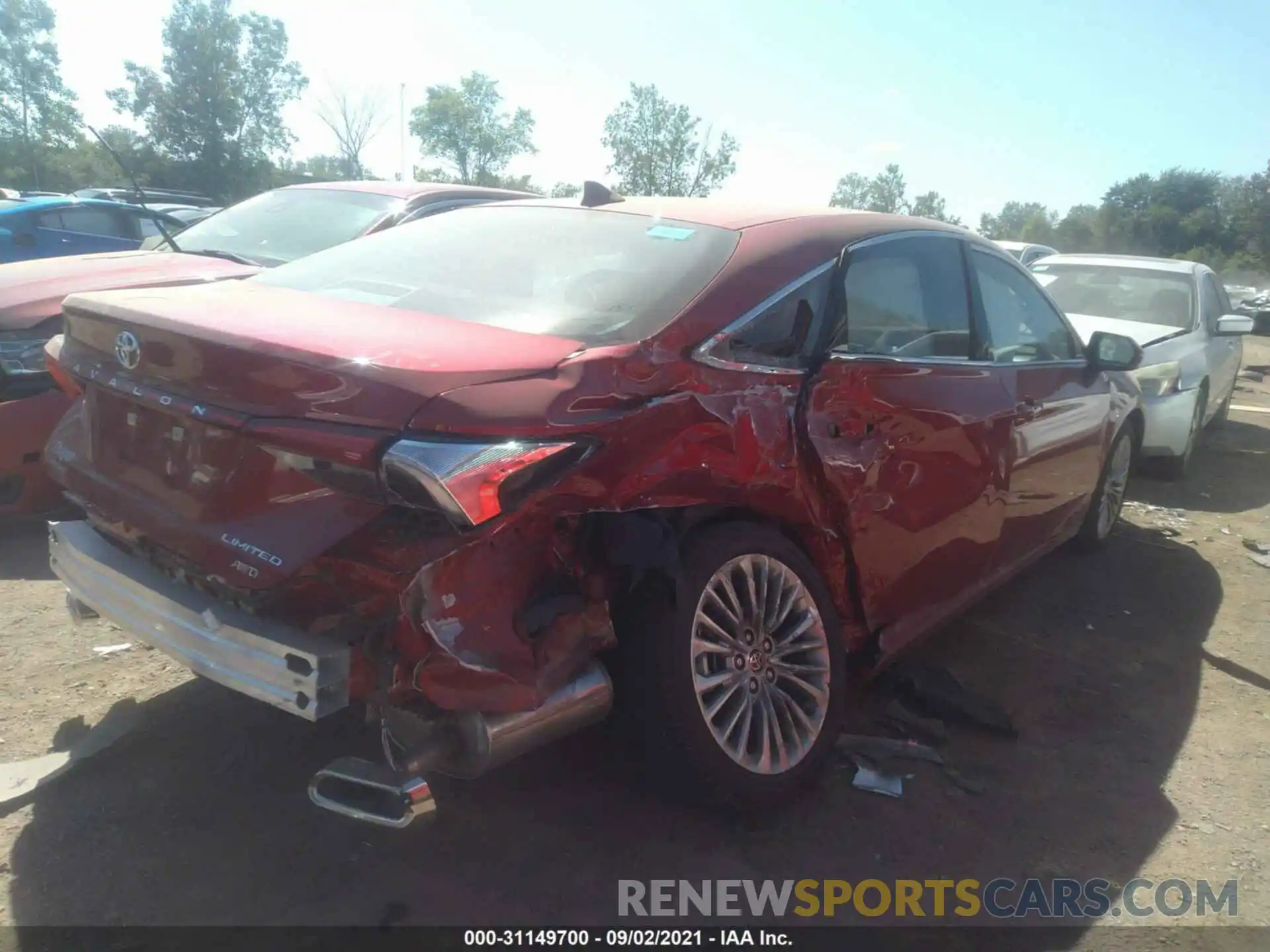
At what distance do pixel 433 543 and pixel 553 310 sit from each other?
82cm

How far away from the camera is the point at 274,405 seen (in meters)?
2.22

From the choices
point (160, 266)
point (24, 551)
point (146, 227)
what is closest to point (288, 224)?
point (160, 266)

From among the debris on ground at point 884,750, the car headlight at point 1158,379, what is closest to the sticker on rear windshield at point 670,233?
the debris on ground at point 884,750

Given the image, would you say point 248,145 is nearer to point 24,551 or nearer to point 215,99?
point 215,99

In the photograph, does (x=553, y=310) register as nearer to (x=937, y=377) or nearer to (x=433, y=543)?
(x=433, y=543)

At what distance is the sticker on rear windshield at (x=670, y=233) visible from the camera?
9.80ft

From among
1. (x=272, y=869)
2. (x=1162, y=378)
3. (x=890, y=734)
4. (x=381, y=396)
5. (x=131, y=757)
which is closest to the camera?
(x=381, y=396)

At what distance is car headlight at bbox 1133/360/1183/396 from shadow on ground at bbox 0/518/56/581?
6807 millimetres

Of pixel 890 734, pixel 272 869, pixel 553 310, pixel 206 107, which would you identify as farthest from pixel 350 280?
pixel 206 107

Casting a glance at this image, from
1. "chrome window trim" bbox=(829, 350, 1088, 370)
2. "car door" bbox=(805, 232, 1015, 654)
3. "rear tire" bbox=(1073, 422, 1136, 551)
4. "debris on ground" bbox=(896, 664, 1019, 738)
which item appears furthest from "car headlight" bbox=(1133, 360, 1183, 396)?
"debris on ground" bbox=(896, 664, 1019, 738)

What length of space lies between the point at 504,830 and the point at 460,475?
4.02ft

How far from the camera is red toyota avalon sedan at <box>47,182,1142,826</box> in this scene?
213 cm

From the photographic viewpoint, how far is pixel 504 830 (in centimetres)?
273

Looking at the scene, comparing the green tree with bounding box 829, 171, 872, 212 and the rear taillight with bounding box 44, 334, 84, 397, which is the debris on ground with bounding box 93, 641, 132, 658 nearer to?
the rear taillight with bounding box 44, 334, 84, 397
